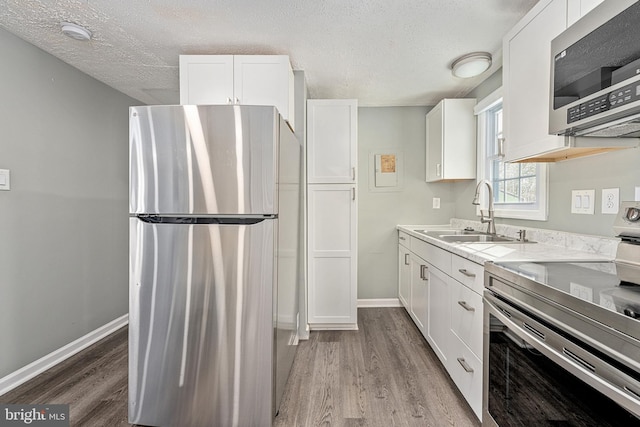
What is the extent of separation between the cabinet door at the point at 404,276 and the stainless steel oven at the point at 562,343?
1624 millimetres

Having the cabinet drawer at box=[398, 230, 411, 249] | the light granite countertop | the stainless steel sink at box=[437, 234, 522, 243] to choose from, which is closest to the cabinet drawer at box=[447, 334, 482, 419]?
the light granite countertop

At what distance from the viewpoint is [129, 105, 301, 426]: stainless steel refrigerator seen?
1537mm

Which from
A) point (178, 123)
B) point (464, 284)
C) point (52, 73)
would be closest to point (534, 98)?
point (464, 284)

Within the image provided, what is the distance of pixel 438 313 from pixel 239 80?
2216 mm

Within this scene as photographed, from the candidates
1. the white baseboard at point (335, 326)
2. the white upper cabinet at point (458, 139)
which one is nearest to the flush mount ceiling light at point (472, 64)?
the white upper cabinet at point (458, 139)

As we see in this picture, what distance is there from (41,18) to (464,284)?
3.00 metres

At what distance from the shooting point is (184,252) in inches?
61.4

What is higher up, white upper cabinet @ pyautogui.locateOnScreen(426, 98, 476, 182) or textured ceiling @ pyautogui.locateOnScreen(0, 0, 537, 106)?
textured ceiling @ pyautogui.locateOnScreen(0, 0, 537, 106)

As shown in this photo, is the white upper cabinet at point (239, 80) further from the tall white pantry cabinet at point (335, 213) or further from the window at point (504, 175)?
the window at point (504, 175)

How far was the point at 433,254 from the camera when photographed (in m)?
2.25

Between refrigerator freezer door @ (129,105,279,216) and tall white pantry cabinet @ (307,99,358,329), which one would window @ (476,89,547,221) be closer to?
tall white pantry cabinet @ (307,99,358,329)

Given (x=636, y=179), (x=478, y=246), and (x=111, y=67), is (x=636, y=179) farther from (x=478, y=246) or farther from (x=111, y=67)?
(x=111, y=67)

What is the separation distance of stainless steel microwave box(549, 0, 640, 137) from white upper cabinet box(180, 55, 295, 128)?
5.23 feet

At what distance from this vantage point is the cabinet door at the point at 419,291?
2455 millimetres
